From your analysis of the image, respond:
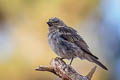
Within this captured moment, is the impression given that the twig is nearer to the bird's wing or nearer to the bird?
the bird

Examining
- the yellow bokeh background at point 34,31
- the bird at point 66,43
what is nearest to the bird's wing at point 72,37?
the bird at point 66,43

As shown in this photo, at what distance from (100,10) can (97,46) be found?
2.76 m

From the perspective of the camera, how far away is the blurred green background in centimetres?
1362

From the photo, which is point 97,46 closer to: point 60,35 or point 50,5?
point 50,5

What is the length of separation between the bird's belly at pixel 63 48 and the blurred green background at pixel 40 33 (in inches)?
164

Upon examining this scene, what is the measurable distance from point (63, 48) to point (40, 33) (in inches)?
238

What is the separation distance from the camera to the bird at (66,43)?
8258 millimetres

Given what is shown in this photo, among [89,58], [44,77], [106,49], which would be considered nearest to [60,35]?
[89,58]

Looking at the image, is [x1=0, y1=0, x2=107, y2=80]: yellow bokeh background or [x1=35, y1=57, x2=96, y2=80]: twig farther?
[x1=0, y1=0, x2=107, y2=80]: yellow bokeh background

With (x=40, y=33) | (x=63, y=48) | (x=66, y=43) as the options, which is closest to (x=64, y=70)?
(x=63, y=48)

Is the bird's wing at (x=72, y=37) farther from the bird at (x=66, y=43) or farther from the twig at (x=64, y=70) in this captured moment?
the twig at (x=64, y=70)

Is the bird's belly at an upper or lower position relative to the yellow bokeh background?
upper

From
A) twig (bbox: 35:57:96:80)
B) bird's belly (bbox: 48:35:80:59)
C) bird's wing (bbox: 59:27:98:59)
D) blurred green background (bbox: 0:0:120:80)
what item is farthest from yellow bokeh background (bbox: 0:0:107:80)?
twig (bbox: 35:57:96:80)

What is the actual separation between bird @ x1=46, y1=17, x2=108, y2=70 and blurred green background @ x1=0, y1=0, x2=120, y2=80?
13.2 feet
